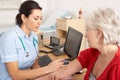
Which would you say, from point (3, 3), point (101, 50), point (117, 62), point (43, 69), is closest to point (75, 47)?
point (43, 69)

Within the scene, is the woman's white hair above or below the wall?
above

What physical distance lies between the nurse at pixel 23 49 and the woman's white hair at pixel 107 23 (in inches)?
23.7

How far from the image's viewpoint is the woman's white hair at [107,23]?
3.94 feet

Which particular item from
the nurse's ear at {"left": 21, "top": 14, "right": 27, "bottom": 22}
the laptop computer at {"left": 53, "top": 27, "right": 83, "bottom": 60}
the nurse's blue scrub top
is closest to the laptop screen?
the laptop computer at {"left": 53, "top": 27, "right": 83, "bottom": 60}

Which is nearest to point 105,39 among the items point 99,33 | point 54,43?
point 99,33

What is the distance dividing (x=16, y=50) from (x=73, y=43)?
23.5 inches

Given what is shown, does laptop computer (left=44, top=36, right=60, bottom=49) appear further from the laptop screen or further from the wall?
the wall

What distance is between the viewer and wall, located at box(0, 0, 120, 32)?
423cm

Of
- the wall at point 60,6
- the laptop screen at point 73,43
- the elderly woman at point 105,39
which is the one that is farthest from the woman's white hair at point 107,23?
the wall at point 60,6

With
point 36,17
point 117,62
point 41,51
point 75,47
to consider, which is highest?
point 36,17

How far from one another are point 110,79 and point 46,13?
147 inches

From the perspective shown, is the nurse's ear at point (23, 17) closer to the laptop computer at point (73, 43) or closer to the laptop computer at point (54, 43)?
the laptop computer at point (73, 43)

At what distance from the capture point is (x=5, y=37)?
1673 millimetres

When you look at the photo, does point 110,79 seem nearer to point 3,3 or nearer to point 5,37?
point 5,37
